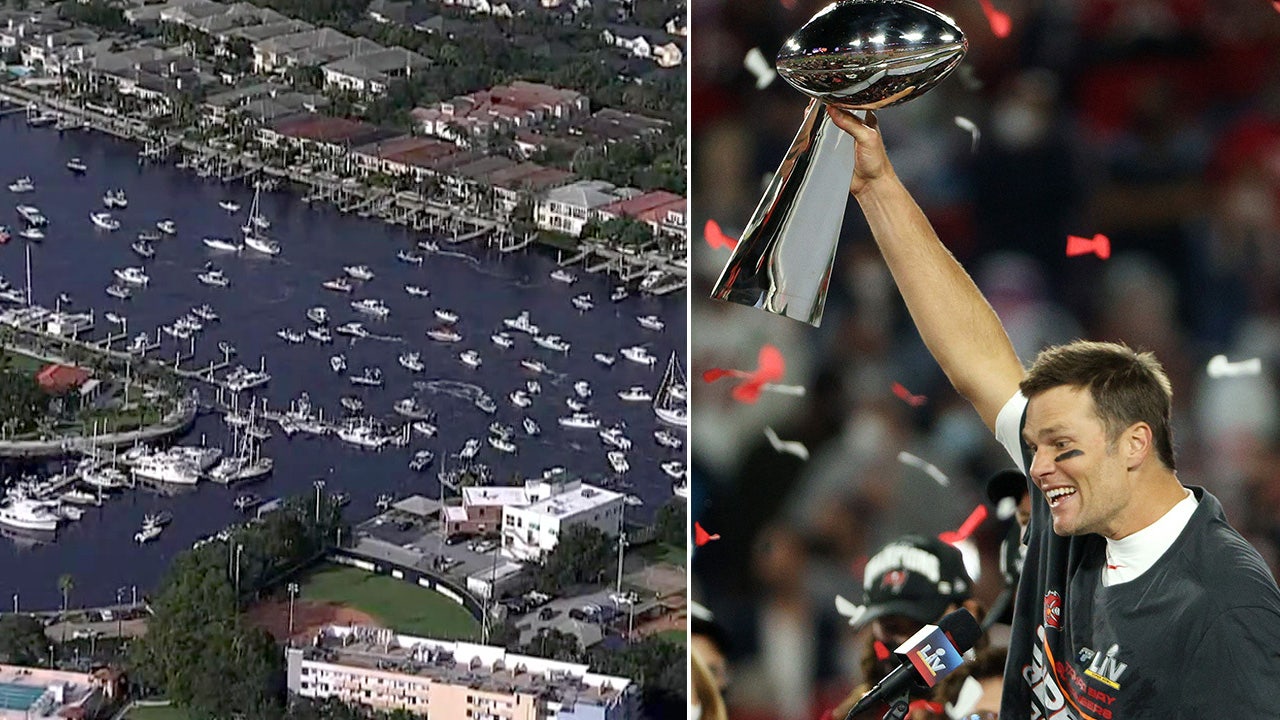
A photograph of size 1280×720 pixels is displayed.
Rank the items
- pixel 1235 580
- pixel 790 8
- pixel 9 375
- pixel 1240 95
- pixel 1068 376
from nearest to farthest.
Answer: pixel 1235 580 < pixel 1068 376 < pixel 1240 95 < pixel 790 8 < pixel 9 375

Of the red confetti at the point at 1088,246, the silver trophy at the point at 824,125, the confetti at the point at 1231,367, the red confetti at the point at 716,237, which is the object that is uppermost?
the silver trophy at the point at 824,125

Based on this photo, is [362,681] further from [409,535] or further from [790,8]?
[790,8]

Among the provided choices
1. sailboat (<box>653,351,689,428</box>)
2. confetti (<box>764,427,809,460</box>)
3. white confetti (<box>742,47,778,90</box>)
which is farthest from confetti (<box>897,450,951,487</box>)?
white confetti (<box>742,47,778,90</box>)

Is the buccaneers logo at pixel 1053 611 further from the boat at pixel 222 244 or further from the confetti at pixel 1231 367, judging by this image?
the boat at pixel 222 244

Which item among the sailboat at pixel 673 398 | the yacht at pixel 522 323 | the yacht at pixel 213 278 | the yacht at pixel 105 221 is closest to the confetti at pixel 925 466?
the sailboat at pixel 673 398

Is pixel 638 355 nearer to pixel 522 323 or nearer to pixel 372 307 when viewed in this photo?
pixel 522 323

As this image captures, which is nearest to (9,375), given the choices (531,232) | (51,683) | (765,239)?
(51,683)

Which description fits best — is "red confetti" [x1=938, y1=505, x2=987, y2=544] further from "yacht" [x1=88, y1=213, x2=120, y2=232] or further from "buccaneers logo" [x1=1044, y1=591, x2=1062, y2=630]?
"yacht" [x1=88, y1=213, x2=120, y2=232]
